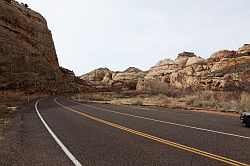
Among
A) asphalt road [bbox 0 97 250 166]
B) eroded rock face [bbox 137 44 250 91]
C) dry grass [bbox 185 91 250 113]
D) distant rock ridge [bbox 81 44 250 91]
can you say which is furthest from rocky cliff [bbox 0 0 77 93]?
asphalt road [bbox 0 97 250 166]

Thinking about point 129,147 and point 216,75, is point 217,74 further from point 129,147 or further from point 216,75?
point 129,147

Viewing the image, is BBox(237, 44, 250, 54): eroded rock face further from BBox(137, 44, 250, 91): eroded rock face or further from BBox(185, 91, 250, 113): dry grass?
BBox(185, 91, 250, 113): dry grass

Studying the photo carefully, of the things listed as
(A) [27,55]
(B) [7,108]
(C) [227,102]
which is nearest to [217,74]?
(C) [227,102]

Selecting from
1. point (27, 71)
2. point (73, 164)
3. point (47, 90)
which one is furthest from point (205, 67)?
point (73, 164)

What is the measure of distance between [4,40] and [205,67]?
45543 millimetres

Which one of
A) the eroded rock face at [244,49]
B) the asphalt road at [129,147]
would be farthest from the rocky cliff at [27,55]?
the asphalt road at [129,147]

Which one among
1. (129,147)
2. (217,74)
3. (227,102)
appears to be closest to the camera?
(129,147)

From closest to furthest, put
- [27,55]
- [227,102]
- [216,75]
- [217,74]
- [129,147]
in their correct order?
1. [129,147]
2. [227,102]
3. [216,75]
4. [217,74]
5. [27,55]

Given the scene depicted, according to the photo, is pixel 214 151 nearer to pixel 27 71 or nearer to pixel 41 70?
pixel 27 71

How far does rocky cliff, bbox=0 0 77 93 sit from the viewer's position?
65000 millimetres

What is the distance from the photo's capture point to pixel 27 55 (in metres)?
74.0

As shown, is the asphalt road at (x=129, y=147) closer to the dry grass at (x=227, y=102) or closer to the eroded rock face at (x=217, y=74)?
the dry grass at (x=227, y=102)

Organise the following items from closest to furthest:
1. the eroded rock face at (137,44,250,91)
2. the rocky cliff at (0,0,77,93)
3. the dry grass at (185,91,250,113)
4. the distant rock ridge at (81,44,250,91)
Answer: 1. the dry grass at (185,91,250,113)
2. the distant rock ridge at (81,44,250,91)
3. the eroded rock face at (137,44,250,91)
4. the rocky cliff at (0,0,77,93)

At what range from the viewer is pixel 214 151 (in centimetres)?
775
